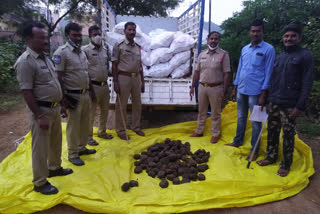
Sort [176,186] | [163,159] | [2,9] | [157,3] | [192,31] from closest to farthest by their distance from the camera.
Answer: [176,186] → [163,159] → [192,31] → [2,9] → [157,3]

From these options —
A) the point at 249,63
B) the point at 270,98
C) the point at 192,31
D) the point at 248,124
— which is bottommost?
the point at 248,124

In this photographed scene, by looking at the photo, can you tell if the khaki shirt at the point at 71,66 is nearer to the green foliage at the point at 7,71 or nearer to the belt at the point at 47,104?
the belt at the point at 47,104

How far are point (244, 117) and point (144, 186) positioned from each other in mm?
1863

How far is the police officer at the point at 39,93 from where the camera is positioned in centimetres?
215

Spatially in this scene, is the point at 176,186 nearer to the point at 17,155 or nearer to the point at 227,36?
Answer: the point at 17,155

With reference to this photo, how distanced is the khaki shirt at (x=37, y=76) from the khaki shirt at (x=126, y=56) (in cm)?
153

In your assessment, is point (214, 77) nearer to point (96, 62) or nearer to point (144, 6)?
point (96, 62)

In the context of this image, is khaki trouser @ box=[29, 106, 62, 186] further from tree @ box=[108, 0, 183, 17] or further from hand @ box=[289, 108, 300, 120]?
tree @ box=[108, 0, 183, 17]

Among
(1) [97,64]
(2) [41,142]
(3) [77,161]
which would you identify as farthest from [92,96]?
(2) [41,142]

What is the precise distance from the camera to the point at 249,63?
3244 mm

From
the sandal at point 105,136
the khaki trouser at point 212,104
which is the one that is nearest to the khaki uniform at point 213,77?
the khaki trouser at point 212,104

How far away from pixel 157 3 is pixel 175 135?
987cm

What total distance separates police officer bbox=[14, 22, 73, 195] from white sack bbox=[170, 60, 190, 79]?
2.58 metres

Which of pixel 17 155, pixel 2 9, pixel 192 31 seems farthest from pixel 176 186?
pixel 2 9
